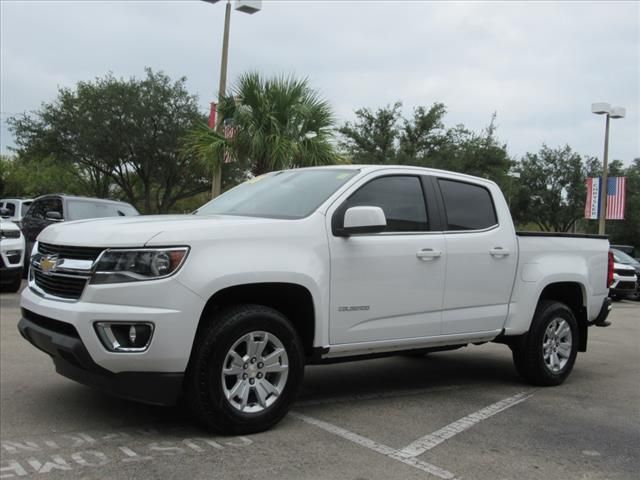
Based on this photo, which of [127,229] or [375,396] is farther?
[375,396]

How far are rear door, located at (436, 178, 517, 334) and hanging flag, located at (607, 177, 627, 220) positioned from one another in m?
22.5

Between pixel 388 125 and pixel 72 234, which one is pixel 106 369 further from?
pixel 388 125

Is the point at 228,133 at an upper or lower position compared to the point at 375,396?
upper

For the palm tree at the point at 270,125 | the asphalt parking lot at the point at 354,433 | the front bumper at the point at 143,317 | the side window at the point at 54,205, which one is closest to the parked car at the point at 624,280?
the palm tree at the point at 270,125

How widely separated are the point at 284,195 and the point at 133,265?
1535 millimetres

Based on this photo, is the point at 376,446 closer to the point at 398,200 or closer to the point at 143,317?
the point at 143,317

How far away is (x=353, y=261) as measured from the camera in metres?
4.76

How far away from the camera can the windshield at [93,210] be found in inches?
472

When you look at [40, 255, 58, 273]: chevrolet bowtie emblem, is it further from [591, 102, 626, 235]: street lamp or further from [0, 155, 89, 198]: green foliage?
[0, 155, 89, 198]: green foliage

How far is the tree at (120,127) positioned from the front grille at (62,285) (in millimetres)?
22651

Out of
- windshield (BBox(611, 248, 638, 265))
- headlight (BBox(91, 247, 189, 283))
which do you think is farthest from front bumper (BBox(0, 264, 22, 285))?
windshield (BBox(611, 248, 638, 265))

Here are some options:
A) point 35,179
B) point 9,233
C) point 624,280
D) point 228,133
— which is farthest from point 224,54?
point 35,179

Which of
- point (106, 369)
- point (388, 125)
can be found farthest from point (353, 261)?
point (388, 125)

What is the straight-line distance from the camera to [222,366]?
4.18 m
